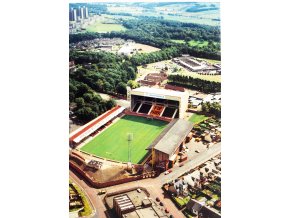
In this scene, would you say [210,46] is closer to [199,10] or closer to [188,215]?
[199,10]

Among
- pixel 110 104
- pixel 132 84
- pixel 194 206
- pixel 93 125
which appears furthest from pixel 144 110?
pixel 194 206

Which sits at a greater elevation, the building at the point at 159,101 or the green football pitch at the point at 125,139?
the building at the point at 159,101

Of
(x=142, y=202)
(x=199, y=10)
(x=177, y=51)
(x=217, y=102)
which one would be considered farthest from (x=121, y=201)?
(x=199, y=10)

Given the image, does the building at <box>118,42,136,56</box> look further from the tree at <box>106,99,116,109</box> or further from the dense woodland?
the tree at <box>106,99,116,109</box>

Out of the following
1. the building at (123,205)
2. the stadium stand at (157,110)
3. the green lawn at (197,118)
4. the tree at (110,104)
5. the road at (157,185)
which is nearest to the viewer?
the building at (123,205)

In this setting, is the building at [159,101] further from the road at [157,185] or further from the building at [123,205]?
the building at [123,205]

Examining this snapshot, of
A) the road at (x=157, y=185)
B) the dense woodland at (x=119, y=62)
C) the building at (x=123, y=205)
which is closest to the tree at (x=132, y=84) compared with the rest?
the dense woodland at (x=119, y=62)

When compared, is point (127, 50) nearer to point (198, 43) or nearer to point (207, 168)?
point (198, 43)
